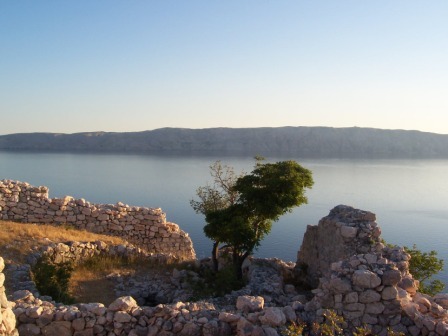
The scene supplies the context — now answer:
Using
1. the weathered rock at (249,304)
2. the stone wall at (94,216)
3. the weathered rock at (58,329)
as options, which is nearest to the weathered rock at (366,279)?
the weathered rock at (249,304)

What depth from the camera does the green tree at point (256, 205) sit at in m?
16.4

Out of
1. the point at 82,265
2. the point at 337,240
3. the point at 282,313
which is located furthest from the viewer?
the point at 82,265

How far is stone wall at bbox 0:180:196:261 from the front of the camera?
20.4 m

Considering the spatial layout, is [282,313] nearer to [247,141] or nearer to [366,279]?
[366,279]

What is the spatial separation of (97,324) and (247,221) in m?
9.09

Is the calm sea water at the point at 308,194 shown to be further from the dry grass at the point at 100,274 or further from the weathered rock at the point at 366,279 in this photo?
the weathered rock at the point at 366,279

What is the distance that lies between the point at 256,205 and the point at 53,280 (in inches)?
309

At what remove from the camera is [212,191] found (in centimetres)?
2316

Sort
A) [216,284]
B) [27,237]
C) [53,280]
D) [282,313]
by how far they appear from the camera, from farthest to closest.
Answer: [27,237]
[216,284]
[53,280]
[282,313]

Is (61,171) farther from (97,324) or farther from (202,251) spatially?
(97,324)

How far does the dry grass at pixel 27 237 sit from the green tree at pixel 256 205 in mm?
5429

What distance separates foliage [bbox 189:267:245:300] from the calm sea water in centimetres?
1418

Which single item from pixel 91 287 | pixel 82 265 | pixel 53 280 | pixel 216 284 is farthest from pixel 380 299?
pixel 82 265

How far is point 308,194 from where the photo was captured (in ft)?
209
